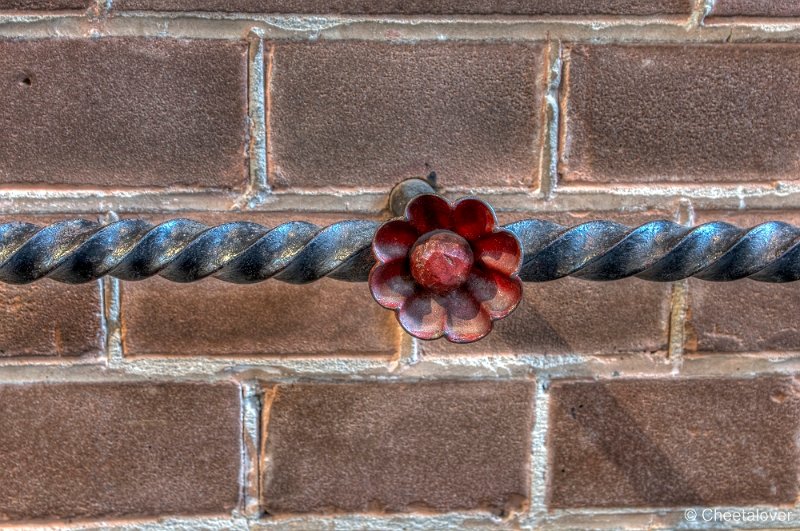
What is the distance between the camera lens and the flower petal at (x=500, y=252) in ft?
1.08

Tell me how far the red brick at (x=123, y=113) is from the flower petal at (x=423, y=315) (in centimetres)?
20

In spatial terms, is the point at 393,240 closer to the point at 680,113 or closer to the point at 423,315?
the point at 423,315

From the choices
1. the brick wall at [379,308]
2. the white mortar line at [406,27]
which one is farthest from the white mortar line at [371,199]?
the white mortar line at [406,27]

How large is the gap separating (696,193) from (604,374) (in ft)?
0.54

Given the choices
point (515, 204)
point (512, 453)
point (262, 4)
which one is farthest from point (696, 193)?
point (262, 4)

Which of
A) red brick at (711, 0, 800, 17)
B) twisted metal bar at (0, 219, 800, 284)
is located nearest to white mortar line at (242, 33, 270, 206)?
twisted metal bar at (0, 219, 800, 284)

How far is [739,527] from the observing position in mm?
534

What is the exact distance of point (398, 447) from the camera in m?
0.51

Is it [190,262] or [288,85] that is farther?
A: [288,85]

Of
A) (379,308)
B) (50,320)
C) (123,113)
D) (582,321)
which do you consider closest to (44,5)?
(123,113)

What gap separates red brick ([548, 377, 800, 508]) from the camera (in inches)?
20.1

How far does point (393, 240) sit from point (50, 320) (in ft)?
1.04

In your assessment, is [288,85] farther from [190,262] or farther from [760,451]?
[760,451]

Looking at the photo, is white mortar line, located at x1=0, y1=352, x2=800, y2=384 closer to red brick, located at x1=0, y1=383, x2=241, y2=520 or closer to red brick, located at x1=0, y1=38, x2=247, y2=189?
red brick, located at x1=0, y1=383, x2=241, y2=520
